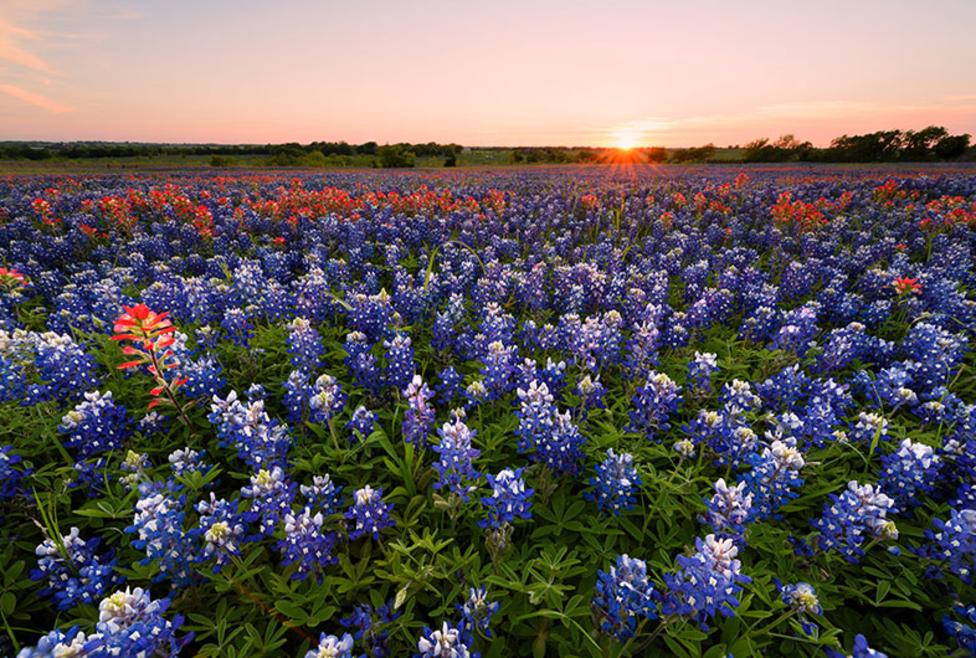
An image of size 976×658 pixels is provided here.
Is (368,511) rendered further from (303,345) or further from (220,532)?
(303,345)

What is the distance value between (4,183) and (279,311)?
23.3 metres

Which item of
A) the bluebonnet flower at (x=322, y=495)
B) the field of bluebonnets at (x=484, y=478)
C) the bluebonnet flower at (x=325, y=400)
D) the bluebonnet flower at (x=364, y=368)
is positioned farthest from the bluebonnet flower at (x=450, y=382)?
the bluebonnet flower at (x=322, y=495)

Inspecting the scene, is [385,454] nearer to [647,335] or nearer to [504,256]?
[647,335]

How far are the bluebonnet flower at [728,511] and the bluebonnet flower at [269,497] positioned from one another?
2354mm

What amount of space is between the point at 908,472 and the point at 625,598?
2.23m

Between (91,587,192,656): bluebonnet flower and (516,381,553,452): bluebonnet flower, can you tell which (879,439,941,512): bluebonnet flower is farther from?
(91,587,192,656): bluebonnet flower

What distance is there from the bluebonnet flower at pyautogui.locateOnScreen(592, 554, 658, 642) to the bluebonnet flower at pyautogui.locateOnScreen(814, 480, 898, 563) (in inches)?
47.2

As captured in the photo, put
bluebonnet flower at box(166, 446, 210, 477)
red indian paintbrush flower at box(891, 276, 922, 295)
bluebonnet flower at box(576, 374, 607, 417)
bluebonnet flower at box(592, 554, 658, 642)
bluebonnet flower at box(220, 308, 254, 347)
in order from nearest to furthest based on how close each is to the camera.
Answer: bluebonnet flower at box(592, 554, 658, 642) < bluebonnet flower at box(166, 446, 210, 477) < bluebonnet flower at box(576, 374, 607, 417) < bluebonnet flower at box(220, 308, 254, 347) < red indian paintbrush flower at box(891, 276, 922, 295)

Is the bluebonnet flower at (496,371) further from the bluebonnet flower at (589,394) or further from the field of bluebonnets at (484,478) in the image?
the bluebonnet flower at (589,394)

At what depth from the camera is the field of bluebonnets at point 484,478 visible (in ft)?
7.52

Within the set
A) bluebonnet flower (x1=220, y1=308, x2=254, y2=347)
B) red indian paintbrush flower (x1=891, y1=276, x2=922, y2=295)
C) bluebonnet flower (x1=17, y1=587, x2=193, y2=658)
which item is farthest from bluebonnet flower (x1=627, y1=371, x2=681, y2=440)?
red indian paintbrush flower (x1=891, y1=276, x2=922, y2=295)

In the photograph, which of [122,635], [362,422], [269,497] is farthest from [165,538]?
[362,422]

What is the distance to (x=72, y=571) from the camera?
2.42 metres

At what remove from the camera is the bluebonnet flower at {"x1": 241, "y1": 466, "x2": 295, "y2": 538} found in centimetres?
238
